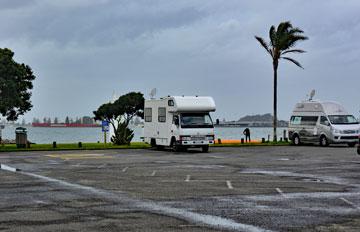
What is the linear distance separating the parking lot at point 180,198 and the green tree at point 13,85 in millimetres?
20125

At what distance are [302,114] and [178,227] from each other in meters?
34.3

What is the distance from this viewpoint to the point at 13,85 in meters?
40.9

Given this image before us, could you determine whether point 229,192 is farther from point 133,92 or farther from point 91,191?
point 133,92

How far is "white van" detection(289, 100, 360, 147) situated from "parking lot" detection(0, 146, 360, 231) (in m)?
17.9

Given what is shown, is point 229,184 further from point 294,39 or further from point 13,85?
point 294,39

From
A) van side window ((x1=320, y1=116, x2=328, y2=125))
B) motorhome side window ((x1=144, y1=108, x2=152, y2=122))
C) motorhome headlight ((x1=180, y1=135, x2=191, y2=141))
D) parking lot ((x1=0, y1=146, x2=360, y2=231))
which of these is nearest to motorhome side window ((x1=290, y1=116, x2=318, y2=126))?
van side window ((x1=320, y1=116, x2=328, y2=125))

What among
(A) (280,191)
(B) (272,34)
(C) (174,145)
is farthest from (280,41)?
(A) (280,191)

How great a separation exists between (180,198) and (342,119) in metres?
29.6

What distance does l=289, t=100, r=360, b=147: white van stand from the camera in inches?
1545

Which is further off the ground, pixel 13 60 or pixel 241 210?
pixel 13 60

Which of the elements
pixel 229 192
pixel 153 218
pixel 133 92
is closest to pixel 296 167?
pixel 229 192

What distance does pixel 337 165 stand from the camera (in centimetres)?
2294

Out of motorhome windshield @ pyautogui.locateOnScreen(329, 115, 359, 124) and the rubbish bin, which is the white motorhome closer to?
motorhome windshield @ pyautogui.locateOnScreen(329, 115, 359, 124)

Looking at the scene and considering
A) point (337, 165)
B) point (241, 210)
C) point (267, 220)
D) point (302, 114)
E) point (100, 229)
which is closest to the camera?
point (100, 229)
